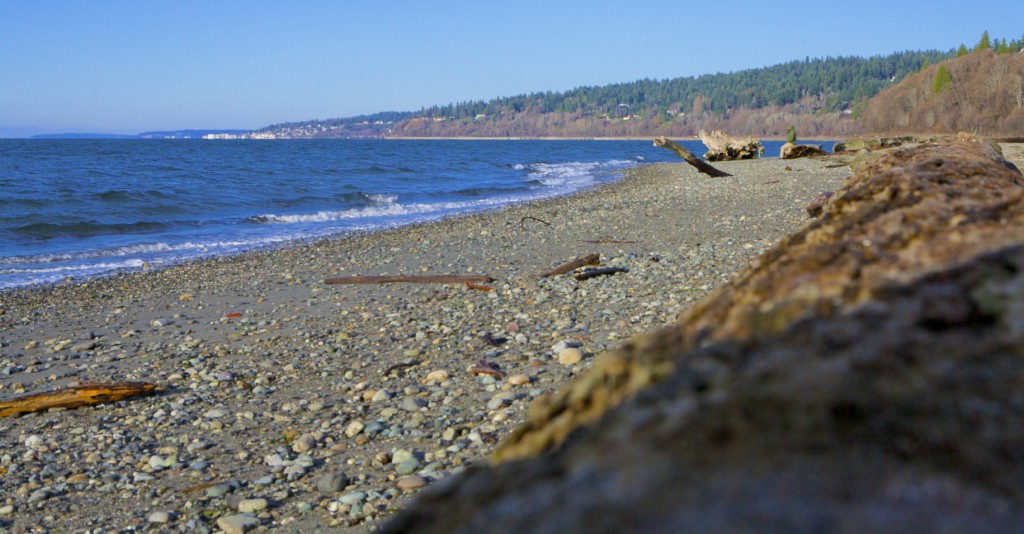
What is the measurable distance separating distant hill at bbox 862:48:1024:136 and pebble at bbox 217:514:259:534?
61111 mm

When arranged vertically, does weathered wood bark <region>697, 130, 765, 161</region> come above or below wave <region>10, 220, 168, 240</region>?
above

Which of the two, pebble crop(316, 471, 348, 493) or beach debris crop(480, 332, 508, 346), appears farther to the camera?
beach debris crop(480, 332, 508, 346)

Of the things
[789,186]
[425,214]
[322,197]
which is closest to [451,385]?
[789,186]

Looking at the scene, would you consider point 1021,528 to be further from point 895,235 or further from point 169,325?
point 169,325

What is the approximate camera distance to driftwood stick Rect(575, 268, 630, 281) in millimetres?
8570

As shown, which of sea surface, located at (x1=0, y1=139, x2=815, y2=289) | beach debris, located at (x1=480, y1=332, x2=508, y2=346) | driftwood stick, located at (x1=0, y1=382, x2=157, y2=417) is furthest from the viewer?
sea surface, located at (x1=0, y1=139, x2=815, y2=289)

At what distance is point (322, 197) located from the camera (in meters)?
28.2

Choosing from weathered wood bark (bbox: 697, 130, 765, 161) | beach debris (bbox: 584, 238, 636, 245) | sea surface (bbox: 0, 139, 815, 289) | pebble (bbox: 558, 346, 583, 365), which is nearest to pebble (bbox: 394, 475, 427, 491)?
pebble (bbox: 558, 346, 583, 365)

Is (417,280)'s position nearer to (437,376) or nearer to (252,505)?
(437,376)

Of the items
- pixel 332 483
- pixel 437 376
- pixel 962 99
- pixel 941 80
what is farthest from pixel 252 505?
pixel 941 80

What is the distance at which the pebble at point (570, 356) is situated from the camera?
5.65 metres

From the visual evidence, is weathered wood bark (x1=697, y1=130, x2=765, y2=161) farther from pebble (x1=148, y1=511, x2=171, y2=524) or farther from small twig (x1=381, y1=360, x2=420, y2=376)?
pebble (x1=148, y1=511, x2=171, y2=524)

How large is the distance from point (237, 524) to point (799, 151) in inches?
1160

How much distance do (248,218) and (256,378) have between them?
57.1 ft
